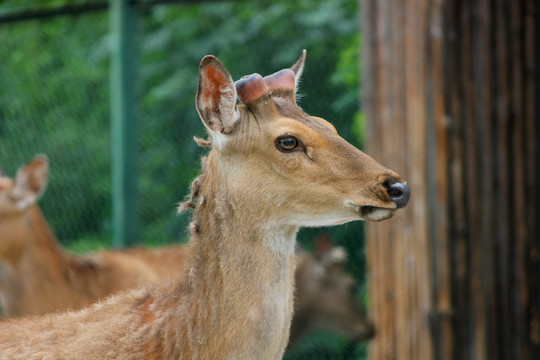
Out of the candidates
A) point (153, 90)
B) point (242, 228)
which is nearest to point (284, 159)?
point (242, 228)

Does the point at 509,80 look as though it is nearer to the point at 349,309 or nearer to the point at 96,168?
the point at 349,309

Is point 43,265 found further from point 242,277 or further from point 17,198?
point 242,277

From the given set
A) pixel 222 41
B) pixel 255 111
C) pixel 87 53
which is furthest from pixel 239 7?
pixel 255 111

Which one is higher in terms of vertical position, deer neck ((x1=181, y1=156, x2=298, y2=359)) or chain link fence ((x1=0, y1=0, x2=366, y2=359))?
chain link fence ((x1=0, y1=0, x2=366, y2=359))

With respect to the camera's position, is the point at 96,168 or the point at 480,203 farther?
the point at 96,168

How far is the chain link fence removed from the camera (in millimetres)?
7254

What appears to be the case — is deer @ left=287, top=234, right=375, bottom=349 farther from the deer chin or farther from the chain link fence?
the deer chin

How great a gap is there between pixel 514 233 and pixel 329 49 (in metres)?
2.21

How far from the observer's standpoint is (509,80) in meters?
6.17

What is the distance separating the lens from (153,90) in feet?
24.9

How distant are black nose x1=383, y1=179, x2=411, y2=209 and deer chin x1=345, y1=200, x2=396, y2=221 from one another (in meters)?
0.04

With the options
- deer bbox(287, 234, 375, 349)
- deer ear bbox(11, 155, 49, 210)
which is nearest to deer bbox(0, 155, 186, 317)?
deer ear bbox(11, 155, 49, 210)

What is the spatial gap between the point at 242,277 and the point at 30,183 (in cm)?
404

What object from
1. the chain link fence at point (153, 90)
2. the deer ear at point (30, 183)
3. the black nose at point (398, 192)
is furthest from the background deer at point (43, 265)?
the black nose at point (398, 192)
